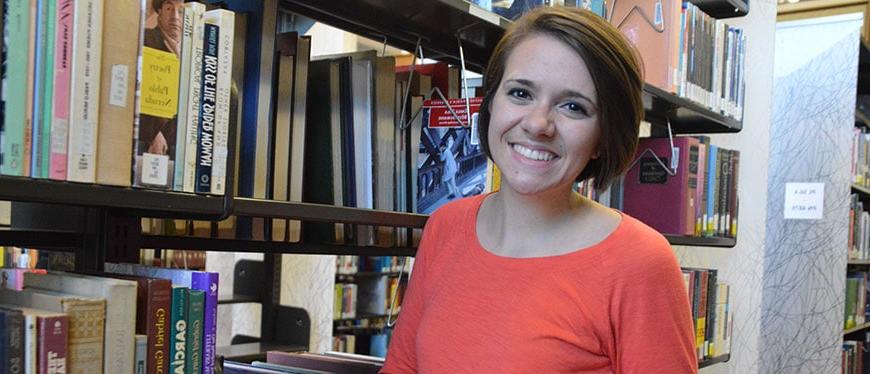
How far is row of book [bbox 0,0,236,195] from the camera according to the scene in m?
0.91

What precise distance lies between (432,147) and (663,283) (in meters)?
0.58

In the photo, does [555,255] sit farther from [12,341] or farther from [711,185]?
[711,185]

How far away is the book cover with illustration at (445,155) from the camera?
5.53 feet

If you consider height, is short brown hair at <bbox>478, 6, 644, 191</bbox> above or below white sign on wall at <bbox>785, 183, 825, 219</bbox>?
above

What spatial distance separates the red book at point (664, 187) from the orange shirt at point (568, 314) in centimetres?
111

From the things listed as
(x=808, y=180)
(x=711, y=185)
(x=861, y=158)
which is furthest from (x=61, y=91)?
(x=861, y=158)

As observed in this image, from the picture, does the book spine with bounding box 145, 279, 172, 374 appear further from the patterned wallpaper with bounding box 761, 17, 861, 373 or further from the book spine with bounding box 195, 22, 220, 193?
the patterned wallpaper with bounding box 761, 17, 861, 373

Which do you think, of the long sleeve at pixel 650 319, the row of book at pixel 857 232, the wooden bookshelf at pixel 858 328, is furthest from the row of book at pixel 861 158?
the long sleeve at pixel 650 319

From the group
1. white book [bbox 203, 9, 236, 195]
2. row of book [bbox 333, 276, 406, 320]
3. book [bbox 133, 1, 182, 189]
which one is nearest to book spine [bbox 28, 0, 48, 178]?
book [bbox 133, 1, 182, 189]

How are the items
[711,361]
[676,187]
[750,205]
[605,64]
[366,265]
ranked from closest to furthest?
[605,64] → [676,187] → [711,361] → [750,205] → [366,265]

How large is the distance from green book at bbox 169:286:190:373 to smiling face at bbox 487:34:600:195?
554 millimetres

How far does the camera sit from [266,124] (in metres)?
1.35

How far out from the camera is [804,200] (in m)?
4.08

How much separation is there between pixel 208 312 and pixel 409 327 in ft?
1.49
